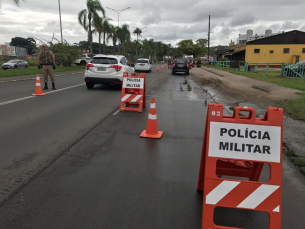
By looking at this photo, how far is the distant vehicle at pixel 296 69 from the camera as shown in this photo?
1976cm

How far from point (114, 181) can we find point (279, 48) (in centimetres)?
4724

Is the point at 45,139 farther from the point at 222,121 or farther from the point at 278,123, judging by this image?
the point at 278,123

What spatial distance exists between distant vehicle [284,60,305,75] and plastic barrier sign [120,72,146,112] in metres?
14.9

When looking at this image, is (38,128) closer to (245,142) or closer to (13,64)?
(245,142)

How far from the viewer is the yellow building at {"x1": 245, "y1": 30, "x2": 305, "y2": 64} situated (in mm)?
44500

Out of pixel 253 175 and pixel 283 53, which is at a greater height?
pixel 283 53

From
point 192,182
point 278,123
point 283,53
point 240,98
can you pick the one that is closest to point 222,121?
point 278,123

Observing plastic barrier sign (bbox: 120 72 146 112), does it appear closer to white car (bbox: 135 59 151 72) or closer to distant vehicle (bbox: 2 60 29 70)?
white car (bbox: 135 59 151 72)

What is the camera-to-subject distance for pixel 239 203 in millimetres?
2783

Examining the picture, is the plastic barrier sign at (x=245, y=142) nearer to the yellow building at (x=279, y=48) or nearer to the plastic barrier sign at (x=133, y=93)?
the plastic barrier sign at (x=133, y=93)

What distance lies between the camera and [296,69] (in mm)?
21000

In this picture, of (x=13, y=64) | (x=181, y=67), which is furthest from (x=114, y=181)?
(x=13, y=64)

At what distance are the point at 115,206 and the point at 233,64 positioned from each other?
34409 mm

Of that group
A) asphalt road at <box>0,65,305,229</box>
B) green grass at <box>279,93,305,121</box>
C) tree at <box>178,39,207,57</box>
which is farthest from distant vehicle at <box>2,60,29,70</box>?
tree at <box>178,39,207,57</box>
